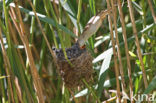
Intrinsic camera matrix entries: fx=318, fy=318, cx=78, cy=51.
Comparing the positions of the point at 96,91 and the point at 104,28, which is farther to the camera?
the point at 104,28

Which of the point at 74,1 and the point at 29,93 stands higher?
the point at 74,1

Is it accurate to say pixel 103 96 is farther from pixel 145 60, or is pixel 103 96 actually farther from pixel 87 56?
pixel 87 56

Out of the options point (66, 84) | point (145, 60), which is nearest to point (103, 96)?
point (145, 60)

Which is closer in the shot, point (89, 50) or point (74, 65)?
point (74, 65)

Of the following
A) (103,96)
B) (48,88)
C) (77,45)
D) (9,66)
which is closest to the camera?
(77,45)

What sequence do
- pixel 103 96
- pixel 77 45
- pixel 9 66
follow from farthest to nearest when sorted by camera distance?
pixel 103 96 → pixel 9 66 → pixel 77 45

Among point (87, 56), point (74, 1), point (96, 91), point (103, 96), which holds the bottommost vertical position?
point (103, 96)

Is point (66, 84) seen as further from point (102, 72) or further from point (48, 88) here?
point (48, 88)
